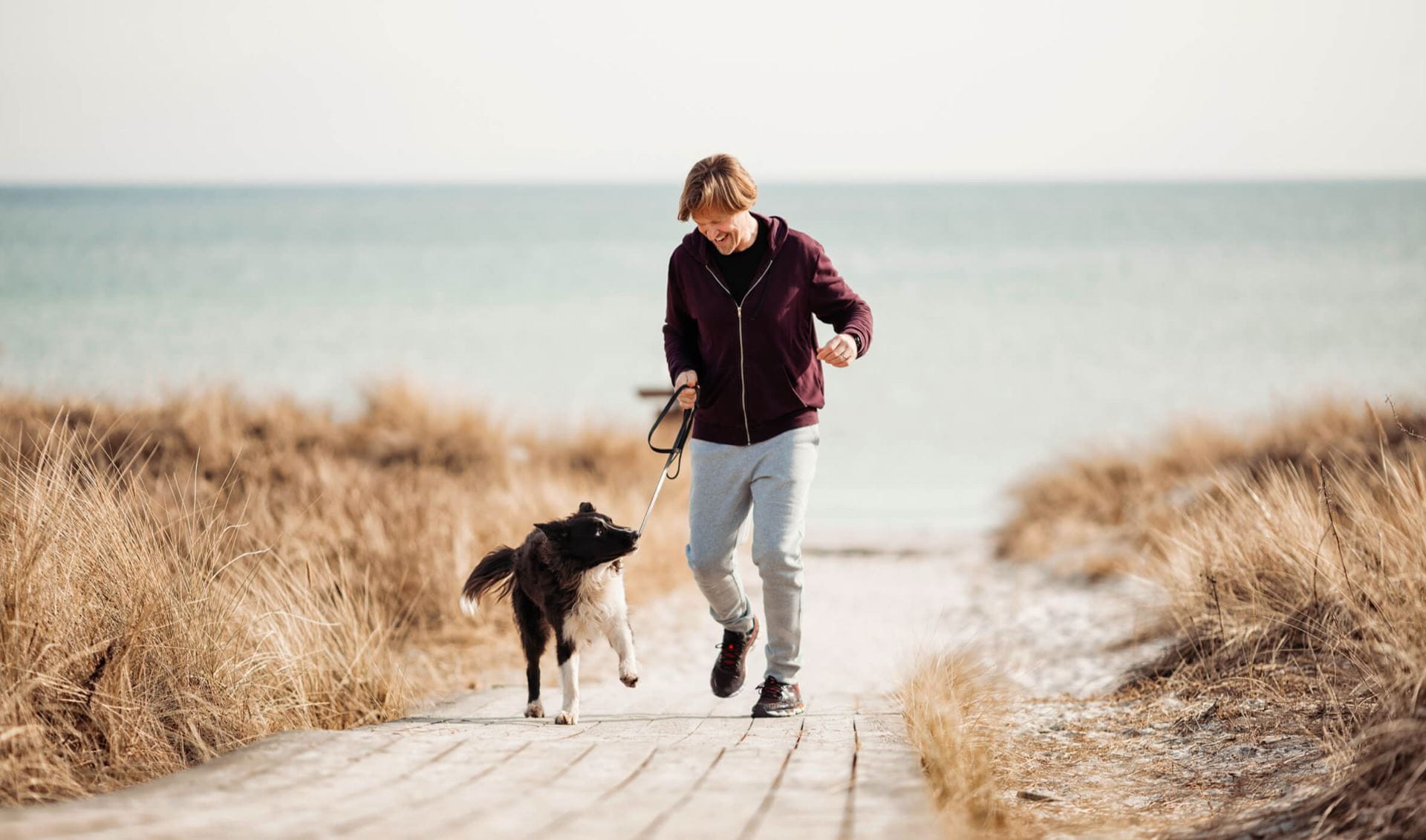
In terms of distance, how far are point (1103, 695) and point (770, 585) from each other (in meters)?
2.04

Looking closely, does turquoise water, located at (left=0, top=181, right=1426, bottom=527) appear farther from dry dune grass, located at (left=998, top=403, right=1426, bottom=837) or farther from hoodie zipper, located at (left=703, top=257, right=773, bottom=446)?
hoodie zipper, located at (left=703, top=257, right=773, bottom=446)

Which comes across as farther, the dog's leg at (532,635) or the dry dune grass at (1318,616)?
the dog's leg at (532,635)

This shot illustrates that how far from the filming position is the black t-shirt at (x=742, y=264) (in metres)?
5.19

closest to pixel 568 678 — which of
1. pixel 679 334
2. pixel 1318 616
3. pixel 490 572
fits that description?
pixel 490 572

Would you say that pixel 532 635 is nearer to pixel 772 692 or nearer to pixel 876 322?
pixel 772 692

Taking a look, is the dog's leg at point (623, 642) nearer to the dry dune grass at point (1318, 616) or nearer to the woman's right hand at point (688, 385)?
the woman's right hand at point (688, 385)

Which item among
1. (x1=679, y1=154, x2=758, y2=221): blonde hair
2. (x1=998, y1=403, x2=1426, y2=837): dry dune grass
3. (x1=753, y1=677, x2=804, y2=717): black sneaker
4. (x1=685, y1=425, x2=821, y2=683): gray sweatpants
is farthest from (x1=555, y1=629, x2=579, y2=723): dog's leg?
(x1=998, y1=403, x2=1426, y2=837): dry dune grass

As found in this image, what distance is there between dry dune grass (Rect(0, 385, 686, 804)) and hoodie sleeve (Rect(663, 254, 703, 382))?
72.4 inches

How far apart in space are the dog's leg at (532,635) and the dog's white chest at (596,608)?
0.80 ft

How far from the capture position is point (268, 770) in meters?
3.70

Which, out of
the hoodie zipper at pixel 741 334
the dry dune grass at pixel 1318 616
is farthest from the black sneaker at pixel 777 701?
the dry dune grass at pixel 1318 616

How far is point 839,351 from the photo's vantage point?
196 inches

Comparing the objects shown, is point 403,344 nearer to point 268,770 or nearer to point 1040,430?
point 1040,430

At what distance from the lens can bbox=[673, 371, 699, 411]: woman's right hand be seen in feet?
17.0
